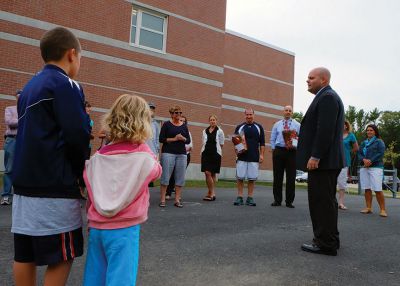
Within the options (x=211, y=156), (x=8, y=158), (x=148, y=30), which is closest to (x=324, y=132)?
(x=211, y=156)

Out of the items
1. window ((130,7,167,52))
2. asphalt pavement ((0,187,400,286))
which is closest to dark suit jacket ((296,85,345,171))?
asphalt pavement ((0,187,400,286))

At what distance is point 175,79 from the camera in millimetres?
18922

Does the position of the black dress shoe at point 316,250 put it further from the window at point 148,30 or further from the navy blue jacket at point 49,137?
the window at point 148,30

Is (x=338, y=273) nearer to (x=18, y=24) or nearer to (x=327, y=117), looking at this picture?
(x=327, y=117)

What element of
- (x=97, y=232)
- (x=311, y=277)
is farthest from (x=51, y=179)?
(x=311, y=277)

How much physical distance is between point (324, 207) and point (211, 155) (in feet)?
16.2

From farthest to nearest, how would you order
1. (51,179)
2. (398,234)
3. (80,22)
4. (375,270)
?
(80,22) < (398,234) < (375,270) < (51,179)

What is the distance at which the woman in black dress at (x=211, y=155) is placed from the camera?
30.0ft

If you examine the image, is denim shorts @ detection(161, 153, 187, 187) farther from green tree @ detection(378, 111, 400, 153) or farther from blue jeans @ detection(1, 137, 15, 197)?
green tree @ detection(378, 111, 400, 153)

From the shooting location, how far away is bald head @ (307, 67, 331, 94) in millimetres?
4836

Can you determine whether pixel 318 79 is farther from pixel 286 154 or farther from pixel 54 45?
pixel 286 154

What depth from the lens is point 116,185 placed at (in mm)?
2328

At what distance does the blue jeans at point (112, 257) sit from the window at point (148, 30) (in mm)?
16227

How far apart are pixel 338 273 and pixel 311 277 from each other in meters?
0.37
